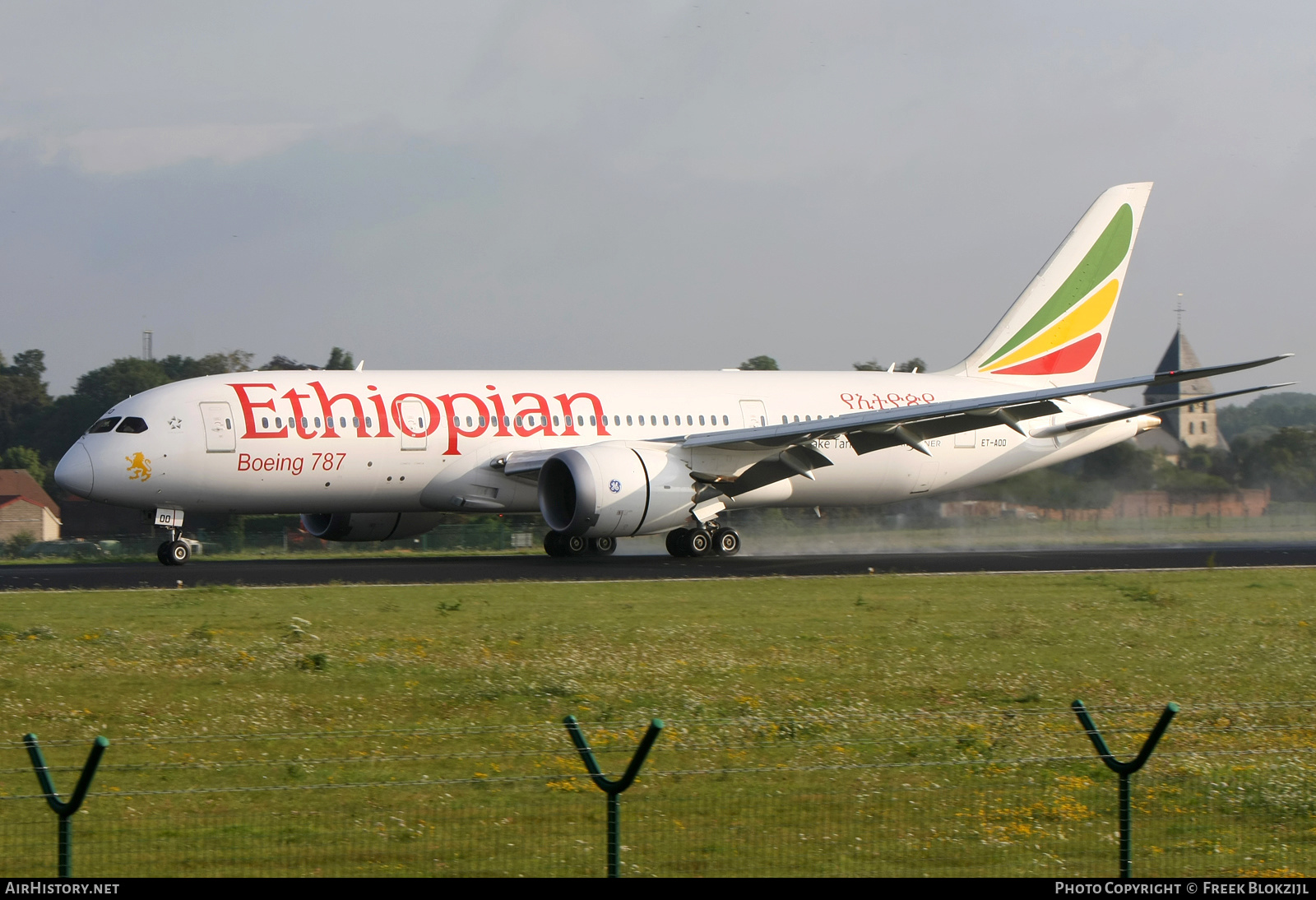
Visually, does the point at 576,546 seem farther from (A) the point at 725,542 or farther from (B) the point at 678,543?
(A) the point at 725,542

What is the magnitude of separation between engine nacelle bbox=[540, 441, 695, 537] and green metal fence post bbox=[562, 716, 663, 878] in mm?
18387

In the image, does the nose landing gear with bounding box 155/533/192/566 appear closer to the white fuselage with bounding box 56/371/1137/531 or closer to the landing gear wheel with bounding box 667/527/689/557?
the white fuselage with bounding box 56/371/1137/531

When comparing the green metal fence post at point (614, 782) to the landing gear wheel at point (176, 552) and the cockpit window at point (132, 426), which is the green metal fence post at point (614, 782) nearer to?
the cockpit window at point (132, 426)

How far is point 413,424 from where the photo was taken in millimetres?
26422

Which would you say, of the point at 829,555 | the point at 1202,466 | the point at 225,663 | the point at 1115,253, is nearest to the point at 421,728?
the point at 225,663

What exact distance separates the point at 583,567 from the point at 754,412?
670cm

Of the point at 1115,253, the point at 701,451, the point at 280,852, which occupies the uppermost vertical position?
the point at 1115,253

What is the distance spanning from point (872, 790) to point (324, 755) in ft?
12.9

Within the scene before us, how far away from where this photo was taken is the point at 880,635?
613 inches

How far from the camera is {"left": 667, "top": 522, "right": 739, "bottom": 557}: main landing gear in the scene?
92.1ft

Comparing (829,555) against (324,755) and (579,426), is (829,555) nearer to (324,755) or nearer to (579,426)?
(579,426)

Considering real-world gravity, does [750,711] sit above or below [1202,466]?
below

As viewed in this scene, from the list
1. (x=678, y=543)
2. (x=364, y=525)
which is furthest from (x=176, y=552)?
(x=678, y=543)

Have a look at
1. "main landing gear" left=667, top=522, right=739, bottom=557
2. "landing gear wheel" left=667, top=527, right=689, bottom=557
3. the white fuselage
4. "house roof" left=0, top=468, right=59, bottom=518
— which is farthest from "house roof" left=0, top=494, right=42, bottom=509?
"landing gear wheel" left=667, top=527, right=689, bottom=557
